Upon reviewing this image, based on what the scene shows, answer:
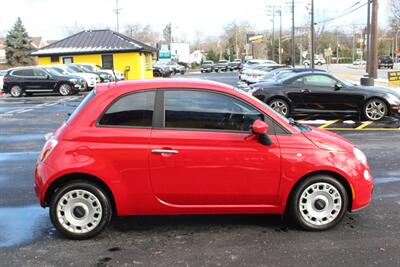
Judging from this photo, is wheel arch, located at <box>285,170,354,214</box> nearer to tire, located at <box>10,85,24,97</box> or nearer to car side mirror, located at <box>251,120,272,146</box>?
car side mirror, located at <box>251,120,272,146</box>

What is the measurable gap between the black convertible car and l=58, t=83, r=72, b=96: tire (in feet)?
48.8

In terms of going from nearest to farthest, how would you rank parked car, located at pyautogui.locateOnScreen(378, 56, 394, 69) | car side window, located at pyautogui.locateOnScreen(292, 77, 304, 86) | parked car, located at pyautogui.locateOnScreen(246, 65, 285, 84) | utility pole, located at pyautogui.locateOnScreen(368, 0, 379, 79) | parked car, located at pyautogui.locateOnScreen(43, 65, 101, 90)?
car side window, located at pyautogui.locateOnScreen(292, 77, 304, 86) → utility pole, located at pyautogui.locateOnScreen(368, 0, 379, 79) → parked car, located at pyautogui.locateOnScreen(246, 65, 285, 84) → parked car, located at pyautogui.locateOnScreen(43, 65, 101, 90) → parked car, located at pyautogui.locateOnScreen(378, 56, 394, 69)

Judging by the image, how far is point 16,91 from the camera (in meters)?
26.8

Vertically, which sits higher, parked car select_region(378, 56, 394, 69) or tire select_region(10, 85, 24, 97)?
parked car select_region(378, 56, 394, 69)

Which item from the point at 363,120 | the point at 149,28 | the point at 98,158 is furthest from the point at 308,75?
the point at 149,28

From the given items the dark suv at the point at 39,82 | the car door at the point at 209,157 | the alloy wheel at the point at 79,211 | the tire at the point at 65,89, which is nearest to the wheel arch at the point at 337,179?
the car door at the point at 209,157

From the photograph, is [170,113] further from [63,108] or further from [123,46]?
[123,46]

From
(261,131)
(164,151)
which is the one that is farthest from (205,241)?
(261,131)

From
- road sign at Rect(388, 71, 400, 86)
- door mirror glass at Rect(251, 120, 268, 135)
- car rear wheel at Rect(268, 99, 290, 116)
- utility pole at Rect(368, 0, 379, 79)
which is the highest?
utility pole at Rect(368, 0, 379, 79)

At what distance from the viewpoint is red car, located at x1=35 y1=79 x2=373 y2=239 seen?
183 inches

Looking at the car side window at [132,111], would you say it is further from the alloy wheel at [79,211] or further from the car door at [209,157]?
the alloy wheel at [79,211]

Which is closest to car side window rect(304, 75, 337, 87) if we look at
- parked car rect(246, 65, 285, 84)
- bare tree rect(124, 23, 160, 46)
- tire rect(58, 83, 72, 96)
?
parked car rect(246, 65, 285, 84)

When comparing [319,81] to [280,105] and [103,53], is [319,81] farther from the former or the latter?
[103,53]

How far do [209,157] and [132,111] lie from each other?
3.00 ft
